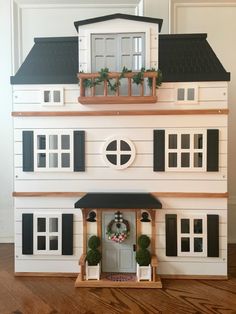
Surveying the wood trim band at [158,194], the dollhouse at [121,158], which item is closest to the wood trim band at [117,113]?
the dollhouse at [121,158]

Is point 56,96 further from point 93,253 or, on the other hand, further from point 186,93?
point 93,253

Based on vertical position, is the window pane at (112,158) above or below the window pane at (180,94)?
below

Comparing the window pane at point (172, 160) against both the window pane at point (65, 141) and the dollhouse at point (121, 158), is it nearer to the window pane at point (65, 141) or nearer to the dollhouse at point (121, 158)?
the dollhouse at point (121, 158)

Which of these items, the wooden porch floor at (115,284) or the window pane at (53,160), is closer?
the wooden porch floor at (115,284)

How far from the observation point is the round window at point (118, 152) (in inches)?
106

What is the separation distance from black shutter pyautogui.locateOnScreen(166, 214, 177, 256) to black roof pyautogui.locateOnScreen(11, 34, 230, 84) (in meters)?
1.28

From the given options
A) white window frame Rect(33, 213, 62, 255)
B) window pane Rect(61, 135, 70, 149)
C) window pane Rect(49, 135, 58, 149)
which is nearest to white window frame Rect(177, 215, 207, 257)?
white window frame Rect(33, 213, 62, 255)

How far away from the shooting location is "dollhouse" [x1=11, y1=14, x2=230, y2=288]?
2.64 m

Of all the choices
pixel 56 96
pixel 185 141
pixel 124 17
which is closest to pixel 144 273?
pixel 185 141

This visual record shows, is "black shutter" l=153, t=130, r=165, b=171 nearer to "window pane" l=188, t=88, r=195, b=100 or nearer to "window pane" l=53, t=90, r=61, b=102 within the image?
"window pane" l=188, t=88, r=195, b=100

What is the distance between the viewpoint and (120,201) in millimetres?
2504

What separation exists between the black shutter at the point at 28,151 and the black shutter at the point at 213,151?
165cm

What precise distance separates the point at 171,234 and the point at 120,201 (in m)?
0.60

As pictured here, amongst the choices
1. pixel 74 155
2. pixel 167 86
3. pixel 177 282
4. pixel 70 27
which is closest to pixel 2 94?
pixel 70 27
